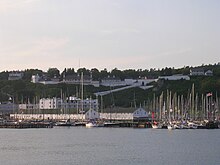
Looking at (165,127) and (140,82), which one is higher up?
(140,82)

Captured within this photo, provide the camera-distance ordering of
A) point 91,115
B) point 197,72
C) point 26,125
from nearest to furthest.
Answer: point 26,125, point 91,115, point 197,72

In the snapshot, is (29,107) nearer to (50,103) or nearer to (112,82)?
(50,103)

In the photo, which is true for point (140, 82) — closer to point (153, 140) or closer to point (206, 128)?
point (206, 128)

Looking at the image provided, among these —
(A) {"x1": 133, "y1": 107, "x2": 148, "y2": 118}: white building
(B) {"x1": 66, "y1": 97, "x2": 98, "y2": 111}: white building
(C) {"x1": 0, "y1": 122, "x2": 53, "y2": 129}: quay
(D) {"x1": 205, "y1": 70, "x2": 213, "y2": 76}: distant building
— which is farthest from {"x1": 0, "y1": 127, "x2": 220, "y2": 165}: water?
(D) {"x1": 205, "y1": 70, "x2": 213, "y2": 76}: distant building

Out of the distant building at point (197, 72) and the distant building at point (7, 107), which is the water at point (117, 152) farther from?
the distant building at point (197, 72)

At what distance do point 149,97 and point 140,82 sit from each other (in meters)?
33.8

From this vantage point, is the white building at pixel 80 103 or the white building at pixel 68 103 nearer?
the white building at pixel 80 103

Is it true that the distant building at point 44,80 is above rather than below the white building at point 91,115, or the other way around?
above

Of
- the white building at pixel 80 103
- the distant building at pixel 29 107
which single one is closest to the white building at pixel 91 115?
the white building at pixel 80 103

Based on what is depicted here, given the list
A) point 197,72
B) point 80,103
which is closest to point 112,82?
point 197,72

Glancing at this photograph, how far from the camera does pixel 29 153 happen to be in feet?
177

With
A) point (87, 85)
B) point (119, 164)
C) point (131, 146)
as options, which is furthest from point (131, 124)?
point (87, 85)

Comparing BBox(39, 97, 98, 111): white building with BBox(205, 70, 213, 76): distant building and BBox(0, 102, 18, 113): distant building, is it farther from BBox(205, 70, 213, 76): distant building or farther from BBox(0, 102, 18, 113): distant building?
BBox(205, 70, 213, 76): distant building

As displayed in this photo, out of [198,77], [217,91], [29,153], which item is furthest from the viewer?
[198,77]
